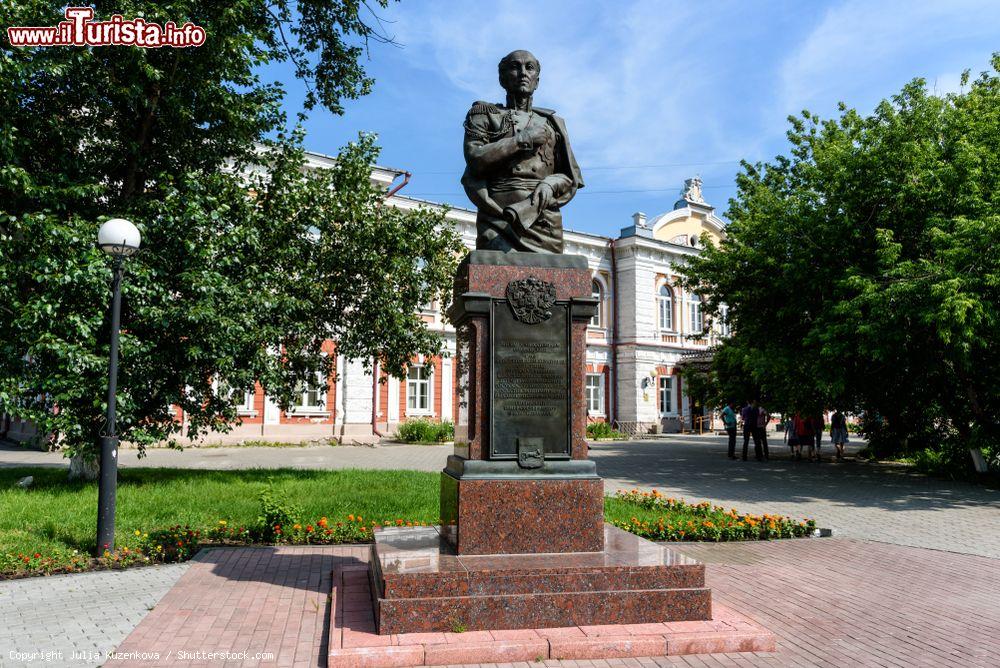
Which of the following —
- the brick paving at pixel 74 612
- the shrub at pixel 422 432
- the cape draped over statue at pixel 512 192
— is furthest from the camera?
the shrub at pixel 422 432

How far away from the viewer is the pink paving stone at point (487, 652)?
4.20 m

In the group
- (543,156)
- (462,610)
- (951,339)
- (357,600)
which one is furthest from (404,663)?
(951,339)

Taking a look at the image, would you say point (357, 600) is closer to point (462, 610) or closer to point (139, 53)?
point (462, 610)

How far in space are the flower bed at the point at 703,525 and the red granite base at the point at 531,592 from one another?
11.4 ft

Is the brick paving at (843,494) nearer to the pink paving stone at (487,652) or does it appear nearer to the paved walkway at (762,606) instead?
the paved walkway at (762,606)

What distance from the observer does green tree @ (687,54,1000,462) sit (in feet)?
40.0

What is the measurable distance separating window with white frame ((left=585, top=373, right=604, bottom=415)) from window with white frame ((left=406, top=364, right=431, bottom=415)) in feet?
29.9

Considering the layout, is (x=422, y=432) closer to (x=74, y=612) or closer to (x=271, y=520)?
(x=271, y=520)

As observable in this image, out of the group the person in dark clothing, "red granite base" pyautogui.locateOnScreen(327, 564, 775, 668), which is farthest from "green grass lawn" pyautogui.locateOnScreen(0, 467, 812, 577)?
the person in dark clothing

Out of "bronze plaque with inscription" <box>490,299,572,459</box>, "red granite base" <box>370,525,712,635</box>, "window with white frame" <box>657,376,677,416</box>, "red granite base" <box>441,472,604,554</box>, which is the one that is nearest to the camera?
"red granite base" <box>370,525,712,635</box>

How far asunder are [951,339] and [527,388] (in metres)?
9.63

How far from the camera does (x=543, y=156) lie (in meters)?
6.26

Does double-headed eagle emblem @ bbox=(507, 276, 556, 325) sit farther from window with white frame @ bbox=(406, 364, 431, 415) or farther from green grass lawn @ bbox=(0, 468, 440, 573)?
window with white frame @ bbox=(406, 364, 431, 415)

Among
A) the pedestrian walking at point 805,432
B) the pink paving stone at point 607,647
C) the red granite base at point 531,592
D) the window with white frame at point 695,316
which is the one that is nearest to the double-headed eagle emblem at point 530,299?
the red granite base at point 531,592
